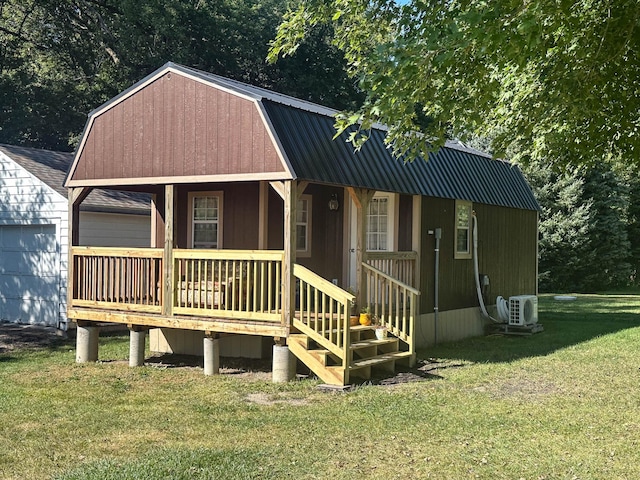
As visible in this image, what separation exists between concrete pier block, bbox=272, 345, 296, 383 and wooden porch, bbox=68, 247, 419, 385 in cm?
15

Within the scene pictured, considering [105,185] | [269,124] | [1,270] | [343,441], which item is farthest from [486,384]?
[1,270]

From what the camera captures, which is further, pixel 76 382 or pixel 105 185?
pixel 105 185

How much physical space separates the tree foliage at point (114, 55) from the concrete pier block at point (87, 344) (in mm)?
14326

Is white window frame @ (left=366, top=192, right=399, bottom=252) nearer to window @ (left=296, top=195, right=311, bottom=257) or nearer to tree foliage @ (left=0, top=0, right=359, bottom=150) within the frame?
window @ (left=296, top=195, right=311, bottom=257)

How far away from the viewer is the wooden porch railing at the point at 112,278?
10.9 m

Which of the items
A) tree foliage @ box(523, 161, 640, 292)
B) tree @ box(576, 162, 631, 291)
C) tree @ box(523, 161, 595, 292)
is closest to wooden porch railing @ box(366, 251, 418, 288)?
tree foliage @ box(523, 161, 640, 292)

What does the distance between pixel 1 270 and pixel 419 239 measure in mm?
9439

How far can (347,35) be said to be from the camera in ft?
34.8

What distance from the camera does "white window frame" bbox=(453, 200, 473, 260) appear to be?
13578 millimetres

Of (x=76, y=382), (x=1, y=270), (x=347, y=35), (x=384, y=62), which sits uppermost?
(x=347, y=35)

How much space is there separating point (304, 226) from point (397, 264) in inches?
67.4

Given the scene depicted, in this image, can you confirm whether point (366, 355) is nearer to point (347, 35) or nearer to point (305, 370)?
point (305, 370)

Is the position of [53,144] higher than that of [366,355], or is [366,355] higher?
[53,144]

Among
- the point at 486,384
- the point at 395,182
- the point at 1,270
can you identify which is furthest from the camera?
the point at 1,270
